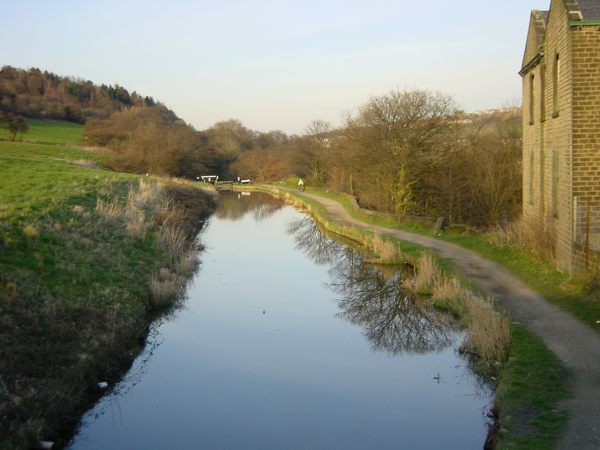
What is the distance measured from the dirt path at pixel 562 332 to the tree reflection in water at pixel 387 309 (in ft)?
4.64

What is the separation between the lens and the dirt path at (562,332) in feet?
22.8

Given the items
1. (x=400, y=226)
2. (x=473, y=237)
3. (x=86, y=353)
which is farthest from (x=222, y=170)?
(x=86, y=353)

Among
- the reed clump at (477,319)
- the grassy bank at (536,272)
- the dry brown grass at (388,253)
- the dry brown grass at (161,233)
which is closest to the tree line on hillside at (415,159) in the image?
the grassy bank at (536,272)

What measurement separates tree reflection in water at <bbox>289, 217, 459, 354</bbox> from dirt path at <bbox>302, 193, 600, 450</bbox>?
4.64 ft

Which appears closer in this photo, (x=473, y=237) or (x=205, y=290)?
(x=205, y=290)

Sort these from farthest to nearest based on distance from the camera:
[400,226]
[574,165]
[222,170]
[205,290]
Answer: [222,170], [400,226], [205,290], [574,165]

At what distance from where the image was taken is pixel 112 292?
41.5 ft

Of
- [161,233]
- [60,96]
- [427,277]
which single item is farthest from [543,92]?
[60,96]

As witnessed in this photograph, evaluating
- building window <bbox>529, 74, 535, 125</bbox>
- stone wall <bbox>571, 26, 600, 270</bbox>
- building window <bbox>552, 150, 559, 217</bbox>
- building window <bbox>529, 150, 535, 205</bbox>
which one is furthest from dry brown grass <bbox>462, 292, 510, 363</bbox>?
building window <bbox>529, 74, 535, 125</bbox>

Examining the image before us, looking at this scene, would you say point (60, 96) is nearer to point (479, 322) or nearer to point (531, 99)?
point (531, 99)

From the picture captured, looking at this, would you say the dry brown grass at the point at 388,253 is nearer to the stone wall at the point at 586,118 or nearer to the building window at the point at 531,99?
the building window at the point at 531,99

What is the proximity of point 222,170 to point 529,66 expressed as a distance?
5710 cm

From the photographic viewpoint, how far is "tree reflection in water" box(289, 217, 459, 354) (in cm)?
1258

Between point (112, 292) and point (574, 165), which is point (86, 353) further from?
point (574, 165)
